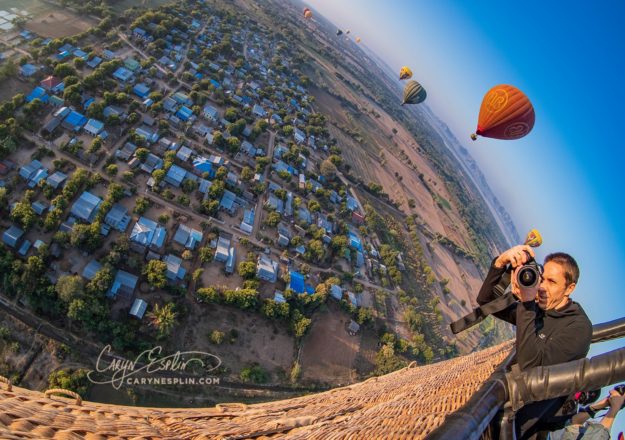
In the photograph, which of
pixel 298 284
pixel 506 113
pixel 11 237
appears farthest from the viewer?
pixel 298 284

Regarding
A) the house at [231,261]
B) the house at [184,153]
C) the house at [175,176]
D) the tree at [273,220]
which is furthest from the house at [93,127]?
the tree at [273,220]

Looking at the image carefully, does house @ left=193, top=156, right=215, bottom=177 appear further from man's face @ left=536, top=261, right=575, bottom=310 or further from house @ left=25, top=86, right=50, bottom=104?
man's face @ left=536, top=261, right=575, bottom=310

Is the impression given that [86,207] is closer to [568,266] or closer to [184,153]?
[184,153]

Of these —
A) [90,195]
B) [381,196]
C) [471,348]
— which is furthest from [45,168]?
[471,348]

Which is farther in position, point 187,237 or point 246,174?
point 246,174

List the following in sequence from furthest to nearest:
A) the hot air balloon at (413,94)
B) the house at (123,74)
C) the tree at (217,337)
Result: the hot air balloon at (413,94), the house at (123,74), the tree at (217,337)
